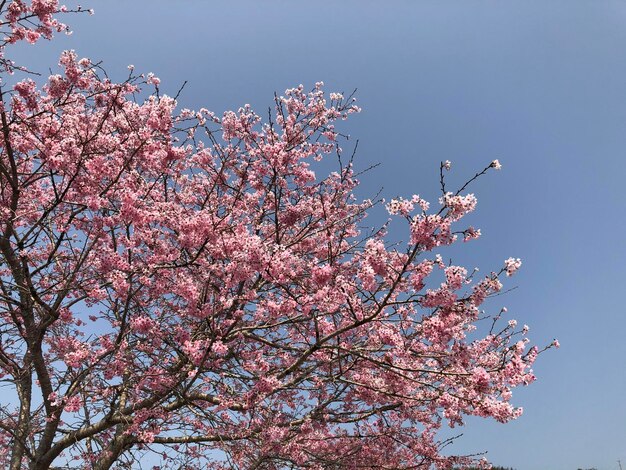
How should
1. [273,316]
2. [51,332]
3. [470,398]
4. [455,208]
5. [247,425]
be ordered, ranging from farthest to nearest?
[51,332] < [247,425] < [273,316] < [470,398] < [455,208]

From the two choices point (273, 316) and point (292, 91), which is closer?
point (273, 316)

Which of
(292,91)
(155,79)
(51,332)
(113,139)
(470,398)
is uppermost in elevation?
→ (292,91)

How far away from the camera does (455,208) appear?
548 centimetres

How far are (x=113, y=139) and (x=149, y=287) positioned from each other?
9.01 ft

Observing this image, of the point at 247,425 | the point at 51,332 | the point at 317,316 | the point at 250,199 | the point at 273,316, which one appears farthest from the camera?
the point at 250,199

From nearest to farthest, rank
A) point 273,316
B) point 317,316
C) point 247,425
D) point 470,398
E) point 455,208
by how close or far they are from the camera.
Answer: point 455,208, point 470,398, point 317,316, point 273,316, point 247,425

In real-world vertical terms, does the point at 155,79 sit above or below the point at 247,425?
above

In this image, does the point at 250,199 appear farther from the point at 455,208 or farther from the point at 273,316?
the point at 455,208

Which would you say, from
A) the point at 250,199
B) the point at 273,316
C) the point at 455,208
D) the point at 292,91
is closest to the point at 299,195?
the point at 250,199

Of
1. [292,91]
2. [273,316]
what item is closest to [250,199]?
[292,91]

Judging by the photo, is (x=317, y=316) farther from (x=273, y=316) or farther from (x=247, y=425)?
(x=247, y=425)

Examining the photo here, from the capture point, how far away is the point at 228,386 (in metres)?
7.99

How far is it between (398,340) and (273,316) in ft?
6.65

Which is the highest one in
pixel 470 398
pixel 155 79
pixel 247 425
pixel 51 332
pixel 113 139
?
pixel 155 79
